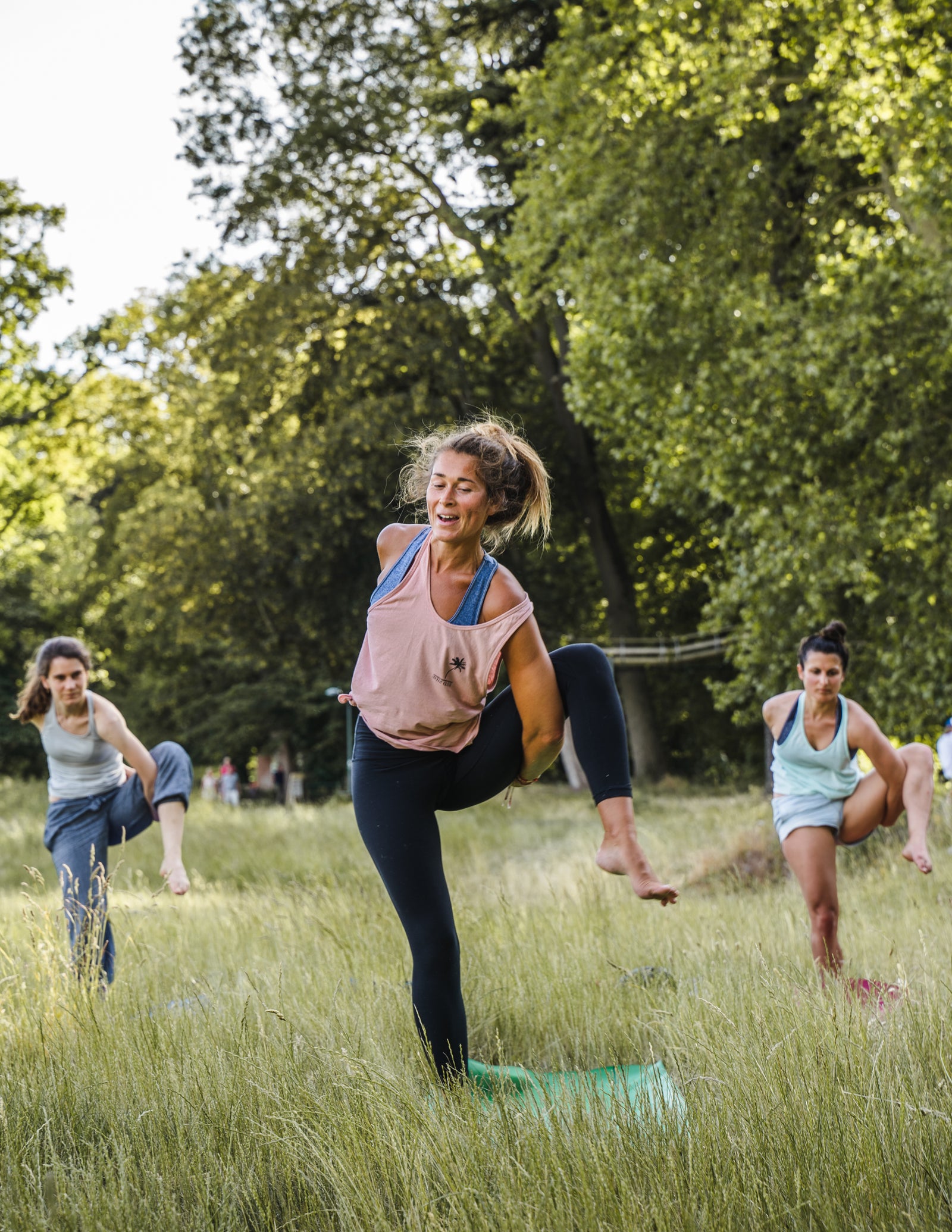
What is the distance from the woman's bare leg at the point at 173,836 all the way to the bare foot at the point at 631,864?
2.31 metres

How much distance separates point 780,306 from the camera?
14.1 m

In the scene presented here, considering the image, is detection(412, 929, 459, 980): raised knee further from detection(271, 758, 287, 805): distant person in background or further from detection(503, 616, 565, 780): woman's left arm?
detection(271, 758, 287, 805): distant person in background

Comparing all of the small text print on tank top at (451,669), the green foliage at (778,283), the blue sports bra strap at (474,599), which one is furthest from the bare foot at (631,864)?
the green foliage at (778,283)

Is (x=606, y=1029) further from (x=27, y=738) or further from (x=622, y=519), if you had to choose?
(x=27, y=738)

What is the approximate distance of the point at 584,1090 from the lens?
3.08 meters

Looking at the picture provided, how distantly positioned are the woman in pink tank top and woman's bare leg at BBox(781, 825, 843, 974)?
2.22m

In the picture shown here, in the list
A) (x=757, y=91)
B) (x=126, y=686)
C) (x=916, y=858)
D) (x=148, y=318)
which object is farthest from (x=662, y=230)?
(x=126, y=686)

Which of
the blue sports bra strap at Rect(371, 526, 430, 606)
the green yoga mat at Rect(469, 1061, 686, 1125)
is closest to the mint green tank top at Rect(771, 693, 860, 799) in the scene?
the green yoga mat at Rect(469, 1061, 686, 1125)

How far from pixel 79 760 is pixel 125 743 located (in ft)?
1.00

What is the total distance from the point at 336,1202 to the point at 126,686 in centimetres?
4243

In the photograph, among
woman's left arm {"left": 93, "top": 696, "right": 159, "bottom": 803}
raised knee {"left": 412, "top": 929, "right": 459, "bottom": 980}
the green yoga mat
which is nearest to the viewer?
the green yoga mat

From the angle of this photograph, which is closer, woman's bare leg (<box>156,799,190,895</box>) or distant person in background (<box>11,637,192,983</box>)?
woman's bare leg (<box>156,799,190,895</box>)

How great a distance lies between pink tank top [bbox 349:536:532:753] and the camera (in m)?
3.40

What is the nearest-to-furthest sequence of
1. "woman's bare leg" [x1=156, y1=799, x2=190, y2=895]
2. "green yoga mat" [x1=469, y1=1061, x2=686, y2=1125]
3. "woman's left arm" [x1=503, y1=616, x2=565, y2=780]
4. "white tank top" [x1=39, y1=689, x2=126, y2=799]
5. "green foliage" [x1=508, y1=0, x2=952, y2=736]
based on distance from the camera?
"green yoga mat" [x1=469, y1=1061, x2=686, y2=1125]
"woman's left arm" [x1=503, y1=616, x2=565, y2=780]
"woman's bare leg" [x1=156, y1=799, x2=190, y2=895]
"white tank top" [x1=39, y1=689, x2=126, y2=799]
"green foliage" [x1=508, y1=0, x2=952, y2=736]
